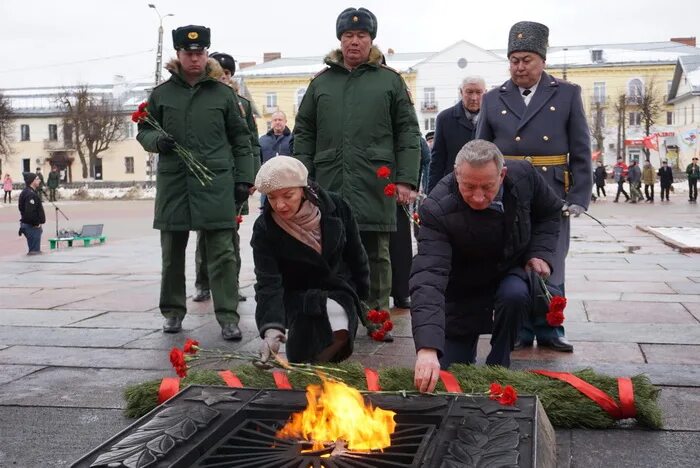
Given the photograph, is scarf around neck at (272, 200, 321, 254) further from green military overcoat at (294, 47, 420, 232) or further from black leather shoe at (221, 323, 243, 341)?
black leather shoe at (221, 323, 243, 341)

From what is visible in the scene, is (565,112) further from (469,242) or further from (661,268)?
(661,268)

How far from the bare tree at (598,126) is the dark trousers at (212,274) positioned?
5982cm

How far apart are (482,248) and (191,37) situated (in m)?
2.87

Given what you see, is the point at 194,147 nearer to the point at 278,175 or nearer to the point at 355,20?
the point at 355,20

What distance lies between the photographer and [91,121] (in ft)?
236

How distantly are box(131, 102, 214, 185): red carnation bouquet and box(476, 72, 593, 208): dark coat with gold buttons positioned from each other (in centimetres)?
191

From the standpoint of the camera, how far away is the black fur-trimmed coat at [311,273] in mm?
4266

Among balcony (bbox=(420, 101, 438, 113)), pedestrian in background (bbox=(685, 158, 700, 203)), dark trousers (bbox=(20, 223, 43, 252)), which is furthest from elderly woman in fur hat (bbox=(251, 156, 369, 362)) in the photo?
balcony (bbox=(420, 101, 438, 113))

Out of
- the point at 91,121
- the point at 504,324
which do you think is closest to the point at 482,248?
the point at 504,324

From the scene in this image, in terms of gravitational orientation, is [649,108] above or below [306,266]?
above

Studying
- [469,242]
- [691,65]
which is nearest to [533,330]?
[469,242]

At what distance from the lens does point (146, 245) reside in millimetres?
14898

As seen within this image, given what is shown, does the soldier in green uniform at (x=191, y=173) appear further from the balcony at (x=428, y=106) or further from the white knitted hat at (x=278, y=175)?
the balcony at (x=428, y=106)

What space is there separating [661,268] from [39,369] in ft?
24.1
